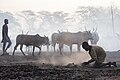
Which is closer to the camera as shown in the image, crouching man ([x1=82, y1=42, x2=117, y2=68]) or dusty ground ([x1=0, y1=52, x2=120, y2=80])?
dusty ground ([x1=0, y1=52, x2=120, y2=80])

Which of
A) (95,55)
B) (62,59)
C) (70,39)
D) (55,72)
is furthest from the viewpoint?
(70,39)

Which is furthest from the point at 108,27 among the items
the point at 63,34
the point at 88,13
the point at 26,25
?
the point at 63,34

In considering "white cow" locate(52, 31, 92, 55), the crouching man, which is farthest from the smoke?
"white cow" locate(52, 31, 92, 55)

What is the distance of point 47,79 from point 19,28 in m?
100

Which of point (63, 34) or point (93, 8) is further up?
point (93, 8)

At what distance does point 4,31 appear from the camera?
21672 millimetres

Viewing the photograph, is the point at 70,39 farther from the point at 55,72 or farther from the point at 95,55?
the point at 55,72

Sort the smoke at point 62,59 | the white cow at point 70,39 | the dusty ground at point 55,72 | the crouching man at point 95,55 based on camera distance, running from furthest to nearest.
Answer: the white cow at point 70,39
the smoke at point 62,59
the crouching man at point 95,55
the dusty ground at point 55,72

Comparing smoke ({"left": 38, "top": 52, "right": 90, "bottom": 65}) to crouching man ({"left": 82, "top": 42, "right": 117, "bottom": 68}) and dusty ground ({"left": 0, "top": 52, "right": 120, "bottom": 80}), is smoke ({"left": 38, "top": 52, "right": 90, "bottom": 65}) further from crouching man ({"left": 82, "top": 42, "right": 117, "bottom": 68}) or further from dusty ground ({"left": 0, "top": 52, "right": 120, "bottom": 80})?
crouching man ({"left": 82, "top": 42, "right": 117, "bottom": 68})

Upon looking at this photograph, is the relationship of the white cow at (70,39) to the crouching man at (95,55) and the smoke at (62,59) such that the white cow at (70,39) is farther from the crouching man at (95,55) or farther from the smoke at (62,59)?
the crouching man at (95,55)

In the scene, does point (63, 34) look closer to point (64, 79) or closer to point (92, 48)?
point (92, 48)

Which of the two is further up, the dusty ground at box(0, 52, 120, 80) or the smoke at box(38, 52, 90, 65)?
the dusty ground at box(0, 52, 120, 80)

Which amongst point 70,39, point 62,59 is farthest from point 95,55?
point 70,39

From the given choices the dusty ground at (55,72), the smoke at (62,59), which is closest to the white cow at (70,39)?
the smoke at (62,59)
